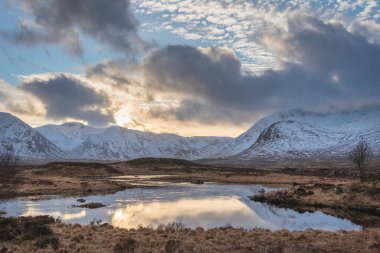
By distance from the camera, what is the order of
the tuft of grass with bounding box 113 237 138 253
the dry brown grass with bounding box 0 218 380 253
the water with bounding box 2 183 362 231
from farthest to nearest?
the water with bounding box 2 183 362 231, the dry brown grass with bounding box 0 218 380 253, the tuft of grass with bounding box 113 237 138 253

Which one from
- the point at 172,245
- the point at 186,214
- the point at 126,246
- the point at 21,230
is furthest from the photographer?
the point at 186,214

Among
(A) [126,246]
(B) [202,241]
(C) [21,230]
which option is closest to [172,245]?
(A) [126,246]

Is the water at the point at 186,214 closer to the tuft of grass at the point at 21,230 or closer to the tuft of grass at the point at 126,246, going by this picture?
the tuft of grass at the point at 21,230

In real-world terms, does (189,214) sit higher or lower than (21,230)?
lower

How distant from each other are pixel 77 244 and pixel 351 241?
61.0ft

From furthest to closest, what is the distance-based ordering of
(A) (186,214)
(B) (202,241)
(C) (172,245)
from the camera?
1. (A) (186,214)
2. (B) (202,241)
3. (C) (172,245)

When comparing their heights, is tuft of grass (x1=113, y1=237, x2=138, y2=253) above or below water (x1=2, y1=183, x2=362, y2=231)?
above

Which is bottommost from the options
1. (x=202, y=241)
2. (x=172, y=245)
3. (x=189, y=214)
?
(x=189, y=214)

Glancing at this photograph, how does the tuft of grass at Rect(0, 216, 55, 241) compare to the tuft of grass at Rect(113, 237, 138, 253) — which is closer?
the tuft of grass at Rect(113, 237, 138, 253)

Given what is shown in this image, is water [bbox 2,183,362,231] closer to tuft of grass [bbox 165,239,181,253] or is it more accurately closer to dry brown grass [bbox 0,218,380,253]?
dry brown grass [bbox 0,218,380,253]

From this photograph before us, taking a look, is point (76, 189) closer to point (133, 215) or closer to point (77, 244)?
point (133, 215)

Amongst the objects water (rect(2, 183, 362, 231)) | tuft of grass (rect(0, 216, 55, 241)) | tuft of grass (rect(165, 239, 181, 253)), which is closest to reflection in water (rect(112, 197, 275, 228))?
water (rect(2, 183, 362, 231))

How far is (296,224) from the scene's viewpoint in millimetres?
43344

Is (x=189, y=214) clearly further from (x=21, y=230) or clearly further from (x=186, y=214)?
(x=21, y=230)
